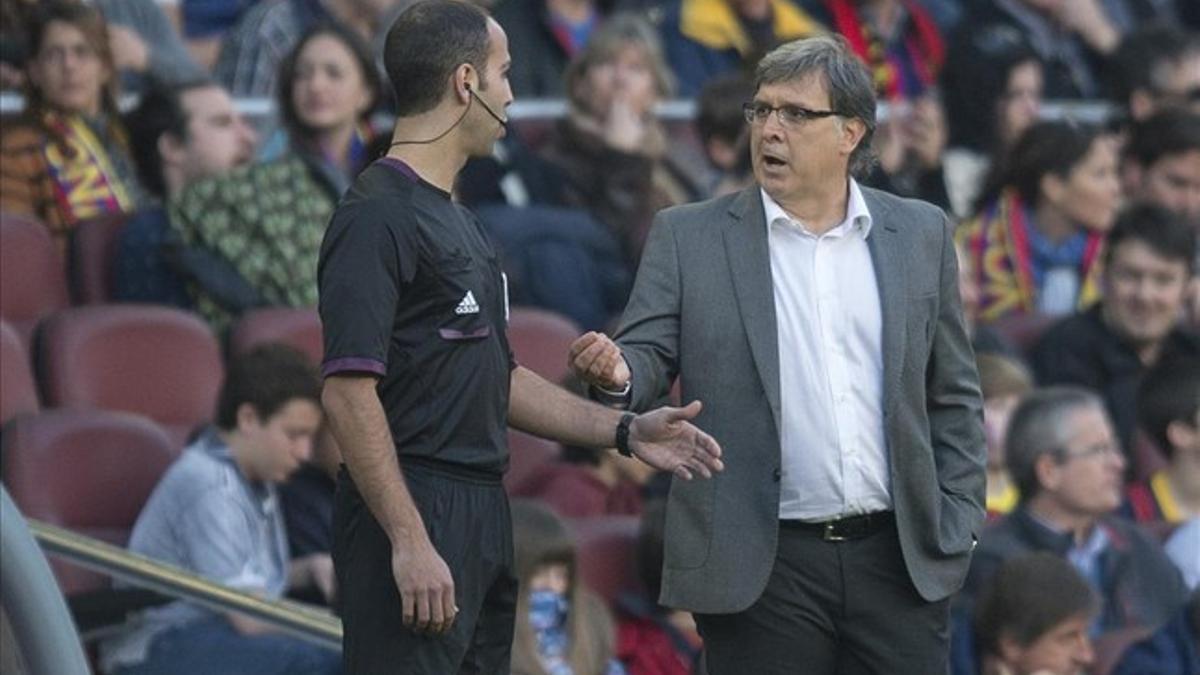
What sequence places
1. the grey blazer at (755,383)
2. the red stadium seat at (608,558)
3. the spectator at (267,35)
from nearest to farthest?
1. the grey blazer at (755,383)
2. the red stadium seat at (608,558)
3. the spectator at (267,35)

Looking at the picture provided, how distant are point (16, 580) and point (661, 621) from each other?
12.4 ft

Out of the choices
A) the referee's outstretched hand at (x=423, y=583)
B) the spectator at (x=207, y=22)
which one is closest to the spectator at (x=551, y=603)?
the referee's outstretched hand at (x=423, y=583)

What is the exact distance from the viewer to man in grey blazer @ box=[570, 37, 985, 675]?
18.0ft

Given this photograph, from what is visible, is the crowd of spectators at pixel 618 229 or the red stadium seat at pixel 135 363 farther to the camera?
the red stadium seat at pixel 135 363

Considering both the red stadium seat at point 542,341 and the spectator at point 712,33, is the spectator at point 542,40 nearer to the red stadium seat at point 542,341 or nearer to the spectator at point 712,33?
the spectator at point 712,33

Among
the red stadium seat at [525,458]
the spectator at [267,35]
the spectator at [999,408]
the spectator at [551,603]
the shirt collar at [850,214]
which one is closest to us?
the shirt collar at [850,214]

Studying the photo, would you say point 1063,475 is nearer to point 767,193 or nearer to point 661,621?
point 661,621

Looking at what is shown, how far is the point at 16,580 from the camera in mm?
4391

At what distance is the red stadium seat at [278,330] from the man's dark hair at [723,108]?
2018mm

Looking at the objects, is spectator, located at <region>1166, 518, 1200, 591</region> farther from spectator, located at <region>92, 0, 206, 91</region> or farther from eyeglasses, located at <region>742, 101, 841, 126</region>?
eyeglasses, located at <region>742, 101, 841, 126</region>

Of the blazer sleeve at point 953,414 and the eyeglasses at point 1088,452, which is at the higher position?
the blazer sleeve at point 953,414

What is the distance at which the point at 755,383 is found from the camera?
5516 millimetres

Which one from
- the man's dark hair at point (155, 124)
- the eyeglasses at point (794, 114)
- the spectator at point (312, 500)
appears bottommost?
the spectator at point (312, 500)

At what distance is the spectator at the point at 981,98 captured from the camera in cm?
1184
